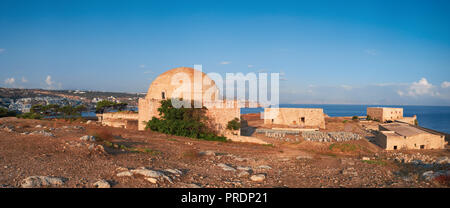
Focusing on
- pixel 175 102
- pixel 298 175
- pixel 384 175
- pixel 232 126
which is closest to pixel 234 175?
pixel 298 175

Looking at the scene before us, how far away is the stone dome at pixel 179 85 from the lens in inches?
704

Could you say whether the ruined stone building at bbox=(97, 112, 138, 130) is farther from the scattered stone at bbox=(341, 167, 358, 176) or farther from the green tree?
the scattered stone at bbox=(341, 167, 358, 176)

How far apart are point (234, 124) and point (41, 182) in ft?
38.2

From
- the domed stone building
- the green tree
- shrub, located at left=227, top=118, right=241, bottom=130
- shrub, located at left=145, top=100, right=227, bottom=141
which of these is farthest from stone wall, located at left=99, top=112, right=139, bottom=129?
the green tree

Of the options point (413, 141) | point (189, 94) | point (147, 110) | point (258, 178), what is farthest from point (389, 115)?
point (258, 178)

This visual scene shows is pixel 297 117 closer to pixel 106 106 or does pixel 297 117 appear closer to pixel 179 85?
pixel 179 85

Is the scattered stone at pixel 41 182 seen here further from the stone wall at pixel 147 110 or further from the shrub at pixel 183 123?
the stone wall at pixel 147 110

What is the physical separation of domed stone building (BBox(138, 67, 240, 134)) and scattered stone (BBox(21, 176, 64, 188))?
1136 cm

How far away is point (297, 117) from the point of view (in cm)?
2345

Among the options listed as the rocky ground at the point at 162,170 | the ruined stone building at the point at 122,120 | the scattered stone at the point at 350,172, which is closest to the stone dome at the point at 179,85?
the ruined stone building at the point at 122,120

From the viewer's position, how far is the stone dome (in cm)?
1788

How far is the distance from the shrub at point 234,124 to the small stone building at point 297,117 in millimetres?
9082

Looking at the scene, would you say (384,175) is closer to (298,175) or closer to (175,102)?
(298,175)
